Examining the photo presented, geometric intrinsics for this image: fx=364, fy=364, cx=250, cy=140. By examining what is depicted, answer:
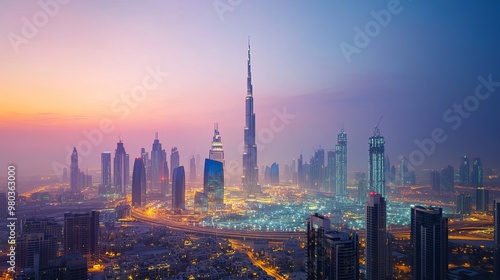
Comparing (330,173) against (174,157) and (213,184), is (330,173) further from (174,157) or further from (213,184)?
(174,157)

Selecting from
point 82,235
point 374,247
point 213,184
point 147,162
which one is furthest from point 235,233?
point 147,162

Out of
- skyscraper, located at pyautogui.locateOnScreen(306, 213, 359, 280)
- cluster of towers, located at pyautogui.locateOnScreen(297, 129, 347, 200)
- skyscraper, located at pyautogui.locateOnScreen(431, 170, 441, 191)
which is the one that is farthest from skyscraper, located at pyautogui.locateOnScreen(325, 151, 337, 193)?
skyscraper, located at pyautogui.locateOnScreen(306, 213, 359, 280)

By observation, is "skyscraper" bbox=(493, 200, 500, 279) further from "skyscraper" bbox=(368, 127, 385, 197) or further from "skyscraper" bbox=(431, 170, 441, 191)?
"skyscraper" bbox=(431, 170, 441, 191)

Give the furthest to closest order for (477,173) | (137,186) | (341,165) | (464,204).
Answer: (341,165)
(137,186)
(477,173)
(464,204)

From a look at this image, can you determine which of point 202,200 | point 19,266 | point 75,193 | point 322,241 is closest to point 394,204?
point 202,200

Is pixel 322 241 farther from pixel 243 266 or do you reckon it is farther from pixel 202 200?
pixel 202 200

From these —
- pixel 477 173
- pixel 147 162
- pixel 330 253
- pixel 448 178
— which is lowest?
pixel 330 253
